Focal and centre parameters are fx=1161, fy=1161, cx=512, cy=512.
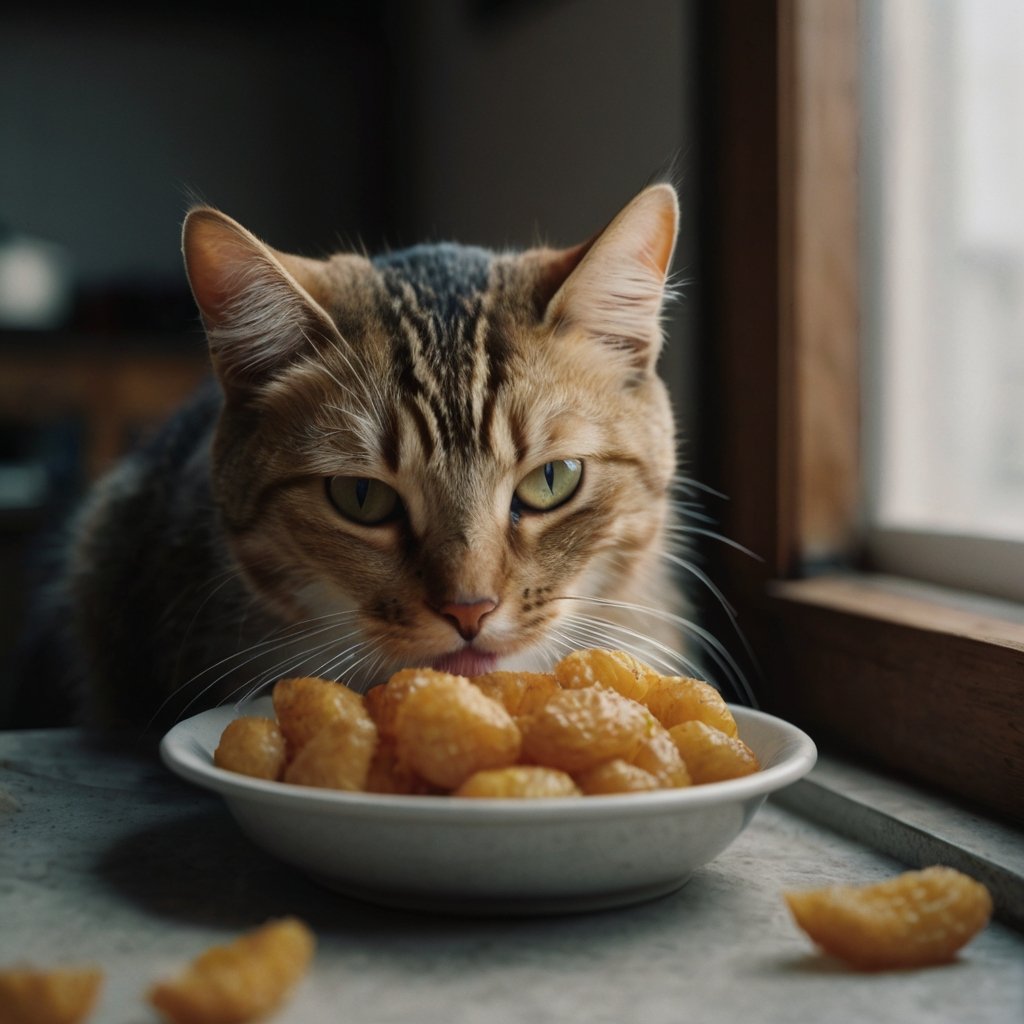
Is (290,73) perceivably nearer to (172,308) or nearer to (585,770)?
(172,308)

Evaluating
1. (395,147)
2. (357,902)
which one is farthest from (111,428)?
(357,902)

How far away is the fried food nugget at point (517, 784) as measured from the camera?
0.80 meters

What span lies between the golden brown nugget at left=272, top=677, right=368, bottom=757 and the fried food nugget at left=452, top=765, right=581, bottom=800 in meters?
0.12

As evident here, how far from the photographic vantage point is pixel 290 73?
179 inches

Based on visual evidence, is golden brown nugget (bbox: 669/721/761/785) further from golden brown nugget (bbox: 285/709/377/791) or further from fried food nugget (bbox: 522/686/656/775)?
golden brown nugget (bbox: 285/709/377/791)

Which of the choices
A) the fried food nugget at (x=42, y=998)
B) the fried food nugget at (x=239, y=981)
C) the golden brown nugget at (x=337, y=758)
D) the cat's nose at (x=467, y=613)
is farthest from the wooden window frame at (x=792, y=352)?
the fried food nugget at (x=42, y=998)

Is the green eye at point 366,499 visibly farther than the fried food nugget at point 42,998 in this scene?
Yes

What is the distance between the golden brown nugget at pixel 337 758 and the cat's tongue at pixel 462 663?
27 centimetres

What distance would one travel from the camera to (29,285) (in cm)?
407

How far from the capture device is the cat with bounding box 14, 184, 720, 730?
3.75 feet

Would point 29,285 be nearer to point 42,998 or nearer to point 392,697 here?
point 392,697

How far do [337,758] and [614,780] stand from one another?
20 centimetres

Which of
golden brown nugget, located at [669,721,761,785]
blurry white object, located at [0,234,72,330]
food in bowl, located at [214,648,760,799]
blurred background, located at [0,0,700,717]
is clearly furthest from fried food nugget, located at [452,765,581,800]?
blurry white object, located at [0,234,72,330]

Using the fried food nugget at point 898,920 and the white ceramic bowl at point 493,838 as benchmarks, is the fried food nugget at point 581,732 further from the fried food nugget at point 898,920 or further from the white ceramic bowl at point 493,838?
the fried food nugget at point 898,920
